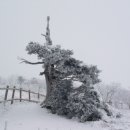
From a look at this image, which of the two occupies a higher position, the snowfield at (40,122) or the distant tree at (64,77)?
the distant tree at (64,77)

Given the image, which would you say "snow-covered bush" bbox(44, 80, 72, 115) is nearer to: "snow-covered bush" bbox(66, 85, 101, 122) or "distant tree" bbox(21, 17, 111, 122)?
"distant tree" bbox(21, 17, 111, 122)

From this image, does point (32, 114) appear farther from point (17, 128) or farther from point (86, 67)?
point (86, 67)

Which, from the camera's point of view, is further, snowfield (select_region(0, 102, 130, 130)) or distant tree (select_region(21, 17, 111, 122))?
distant tree (select_region(21, 17, 111, 122))

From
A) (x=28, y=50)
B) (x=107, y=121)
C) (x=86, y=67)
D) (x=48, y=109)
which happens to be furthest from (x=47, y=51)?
(x=107, y=121)

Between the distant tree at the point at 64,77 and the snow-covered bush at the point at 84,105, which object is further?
the distant tree at the point at 64,77

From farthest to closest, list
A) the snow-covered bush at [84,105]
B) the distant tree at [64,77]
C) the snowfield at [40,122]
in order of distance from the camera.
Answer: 1. the distant tree at [64,77]
2. the snow-covered bush at [84,105]
3. the snowfield at [40,122]

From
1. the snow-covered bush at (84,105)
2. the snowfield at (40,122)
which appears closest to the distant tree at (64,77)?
the snow-covered bush at (84,105)

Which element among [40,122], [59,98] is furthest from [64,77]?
[40,122]

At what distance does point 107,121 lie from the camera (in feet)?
51.3

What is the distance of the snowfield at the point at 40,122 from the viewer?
518 inches

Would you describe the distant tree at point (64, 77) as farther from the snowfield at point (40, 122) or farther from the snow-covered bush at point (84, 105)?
the snowfield at point (40, 122)

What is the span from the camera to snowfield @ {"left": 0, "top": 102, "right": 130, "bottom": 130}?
1316cm

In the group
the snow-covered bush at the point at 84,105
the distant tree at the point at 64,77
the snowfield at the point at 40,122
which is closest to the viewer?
the snowfield at the point at 40,122

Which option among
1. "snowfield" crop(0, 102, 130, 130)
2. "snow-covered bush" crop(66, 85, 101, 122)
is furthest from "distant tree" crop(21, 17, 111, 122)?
"snowfield" crop(0, 102, 130, 130)
